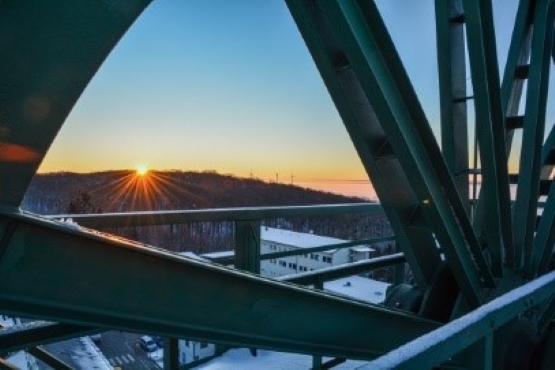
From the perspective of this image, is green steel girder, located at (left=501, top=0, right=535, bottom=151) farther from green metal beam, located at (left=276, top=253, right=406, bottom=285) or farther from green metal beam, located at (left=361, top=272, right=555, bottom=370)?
green metal beam, located at (left=361, top=272, right=555, bottom=370)

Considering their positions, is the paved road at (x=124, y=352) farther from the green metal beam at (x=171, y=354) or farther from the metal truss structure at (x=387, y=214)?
the metal truss structure at (x=387, y=214)

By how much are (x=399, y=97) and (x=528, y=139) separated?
2.45 m

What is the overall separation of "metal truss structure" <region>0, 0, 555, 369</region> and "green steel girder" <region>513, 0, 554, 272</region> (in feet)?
0.04

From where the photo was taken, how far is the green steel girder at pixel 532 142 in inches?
168

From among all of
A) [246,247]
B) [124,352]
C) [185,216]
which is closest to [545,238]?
[246,247]

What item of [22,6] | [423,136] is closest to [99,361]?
[423,136]

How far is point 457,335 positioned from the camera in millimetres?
1467

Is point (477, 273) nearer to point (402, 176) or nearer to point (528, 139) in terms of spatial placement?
point (402, 176)

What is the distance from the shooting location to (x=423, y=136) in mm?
2723

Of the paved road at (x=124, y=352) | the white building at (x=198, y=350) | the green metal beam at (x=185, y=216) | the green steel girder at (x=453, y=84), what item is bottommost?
the paved road at (x=124, y=352)

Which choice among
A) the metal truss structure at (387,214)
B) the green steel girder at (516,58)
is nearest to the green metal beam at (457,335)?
the metal truss structure at (387,214)

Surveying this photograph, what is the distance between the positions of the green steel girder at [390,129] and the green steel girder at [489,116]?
0.37 metres

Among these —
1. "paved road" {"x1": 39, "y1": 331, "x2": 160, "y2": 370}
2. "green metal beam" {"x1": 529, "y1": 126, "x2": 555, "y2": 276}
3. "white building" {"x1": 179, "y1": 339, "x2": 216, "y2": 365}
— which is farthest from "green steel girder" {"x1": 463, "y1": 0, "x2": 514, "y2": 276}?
"paved road" {"x1": 39, "y1": 331, "x2": 160, "y2": 370}

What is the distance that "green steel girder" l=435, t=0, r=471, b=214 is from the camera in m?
4.17
